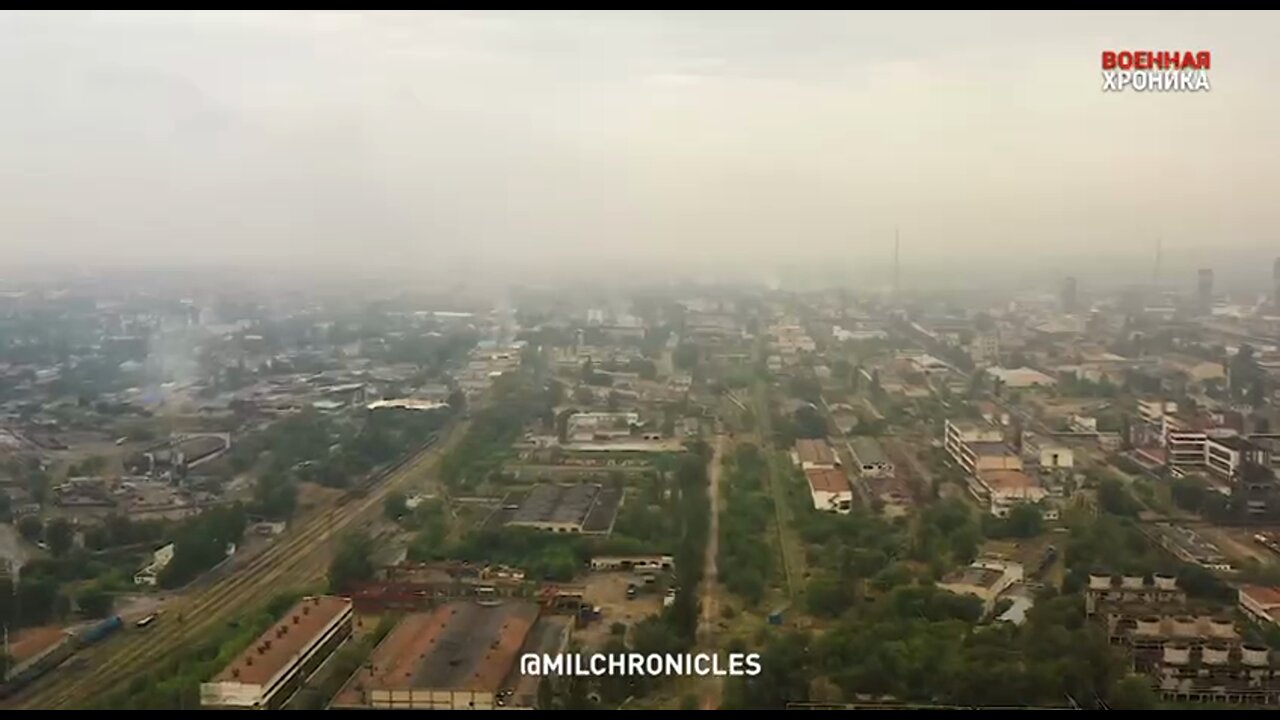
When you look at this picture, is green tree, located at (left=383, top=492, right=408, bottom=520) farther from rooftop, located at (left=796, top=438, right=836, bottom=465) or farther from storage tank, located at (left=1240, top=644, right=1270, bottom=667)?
storage tank, located at (left=1240, top=644, right=1270, bottom=667)

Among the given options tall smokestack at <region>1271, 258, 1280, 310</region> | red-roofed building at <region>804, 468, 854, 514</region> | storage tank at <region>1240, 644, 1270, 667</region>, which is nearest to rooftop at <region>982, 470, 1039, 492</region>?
red-roofed building at <region>804, 468, 854, 514</region>

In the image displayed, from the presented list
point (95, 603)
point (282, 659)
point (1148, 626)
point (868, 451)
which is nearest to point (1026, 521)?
point (1148, 626)

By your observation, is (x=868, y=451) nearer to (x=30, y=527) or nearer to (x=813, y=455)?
(x=813, y=455)

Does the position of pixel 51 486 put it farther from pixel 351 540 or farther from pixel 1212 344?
pixel 1212 344

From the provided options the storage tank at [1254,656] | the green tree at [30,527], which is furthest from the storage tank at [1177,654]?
the green tree at [30,527]

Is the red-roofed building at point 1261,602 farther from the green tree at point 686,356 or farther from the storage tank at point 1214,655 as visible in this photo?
the green tree at point 686,356
